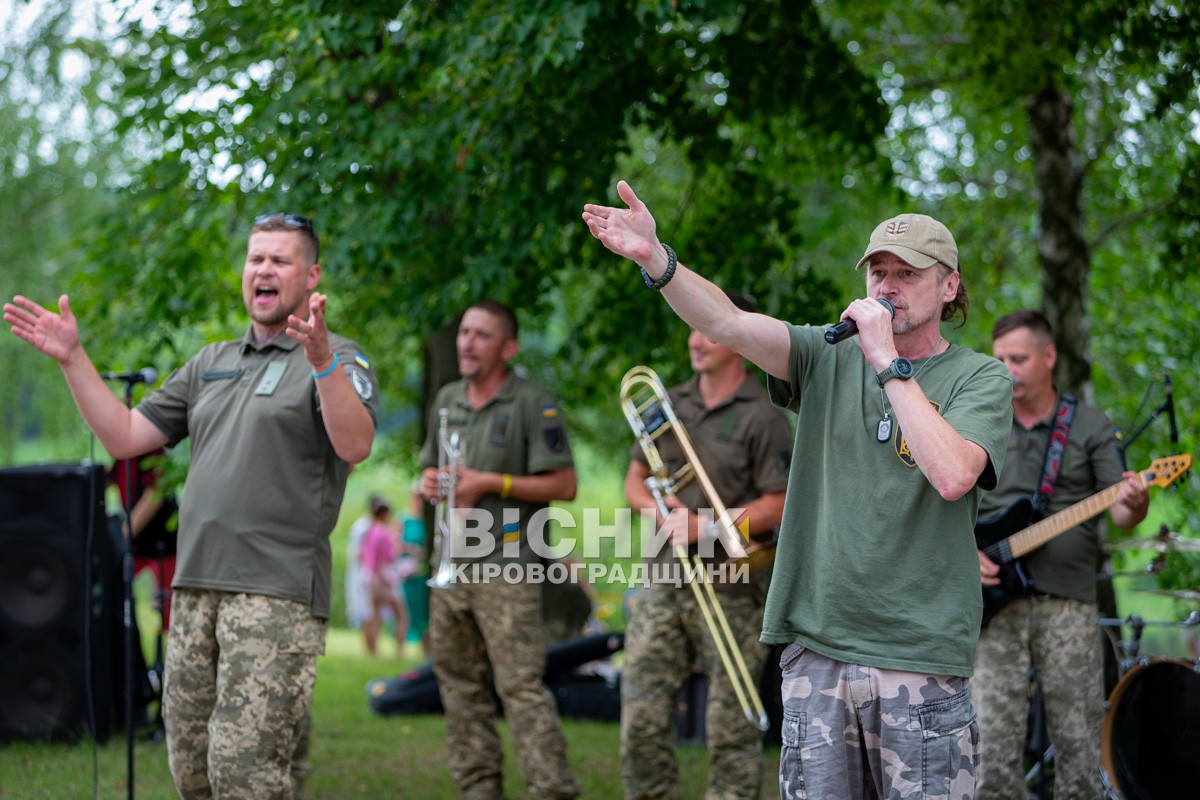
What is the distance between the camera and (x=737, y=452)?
18.0ft

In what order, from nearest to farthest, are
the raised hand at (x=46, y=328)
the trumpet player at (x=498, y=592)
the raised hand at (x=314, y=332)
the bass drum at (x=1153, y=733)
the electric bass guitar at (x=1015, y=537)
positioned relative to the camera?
the raised hand at (x=314, y=332), the raised hand at (x=46, y=328), the bass drum at (x=1153, y=733), the electric bass guitar at (x=1015, y=537), the trumpet player at (x=498, y=592)

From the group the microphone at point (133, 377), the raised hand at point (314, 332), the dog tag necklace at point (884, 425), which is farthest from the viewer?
→ the microphone at point (133, 377)

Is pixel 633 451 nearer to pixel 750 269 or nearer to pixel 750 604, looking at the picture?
pixel 750 604

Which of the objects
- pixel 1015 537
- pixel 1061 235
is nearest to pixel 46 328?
pixel 1015 537

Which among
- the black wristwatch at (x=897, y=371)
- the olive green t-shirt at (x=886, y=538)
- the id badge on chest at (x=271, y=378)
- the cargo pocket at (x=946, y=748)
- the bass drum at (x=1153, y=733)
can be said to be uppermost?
the id badge on chest at (x=271, y=378)

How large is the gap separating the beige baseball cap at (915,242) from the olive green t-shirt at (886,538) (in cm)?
27

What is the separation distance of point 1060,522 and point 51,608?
5.41m

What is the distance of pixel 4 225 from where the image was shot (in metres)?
15.0

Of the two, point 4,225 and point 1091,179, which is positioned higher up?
point 4,225

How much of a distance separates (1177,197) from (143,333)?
605 cm

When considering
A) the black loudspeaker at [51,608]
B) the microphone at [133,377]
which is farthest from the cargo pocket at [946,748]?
the black loudspeaker at [51,608]

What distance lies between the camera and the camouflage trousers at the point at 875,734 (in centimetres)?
300

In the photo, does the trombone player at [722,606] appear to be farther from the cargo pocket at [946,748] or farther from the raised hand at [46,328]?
the raised hand at [46,328]

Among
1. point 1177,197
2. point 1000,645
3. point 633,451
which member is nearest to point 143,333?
point 633,451
